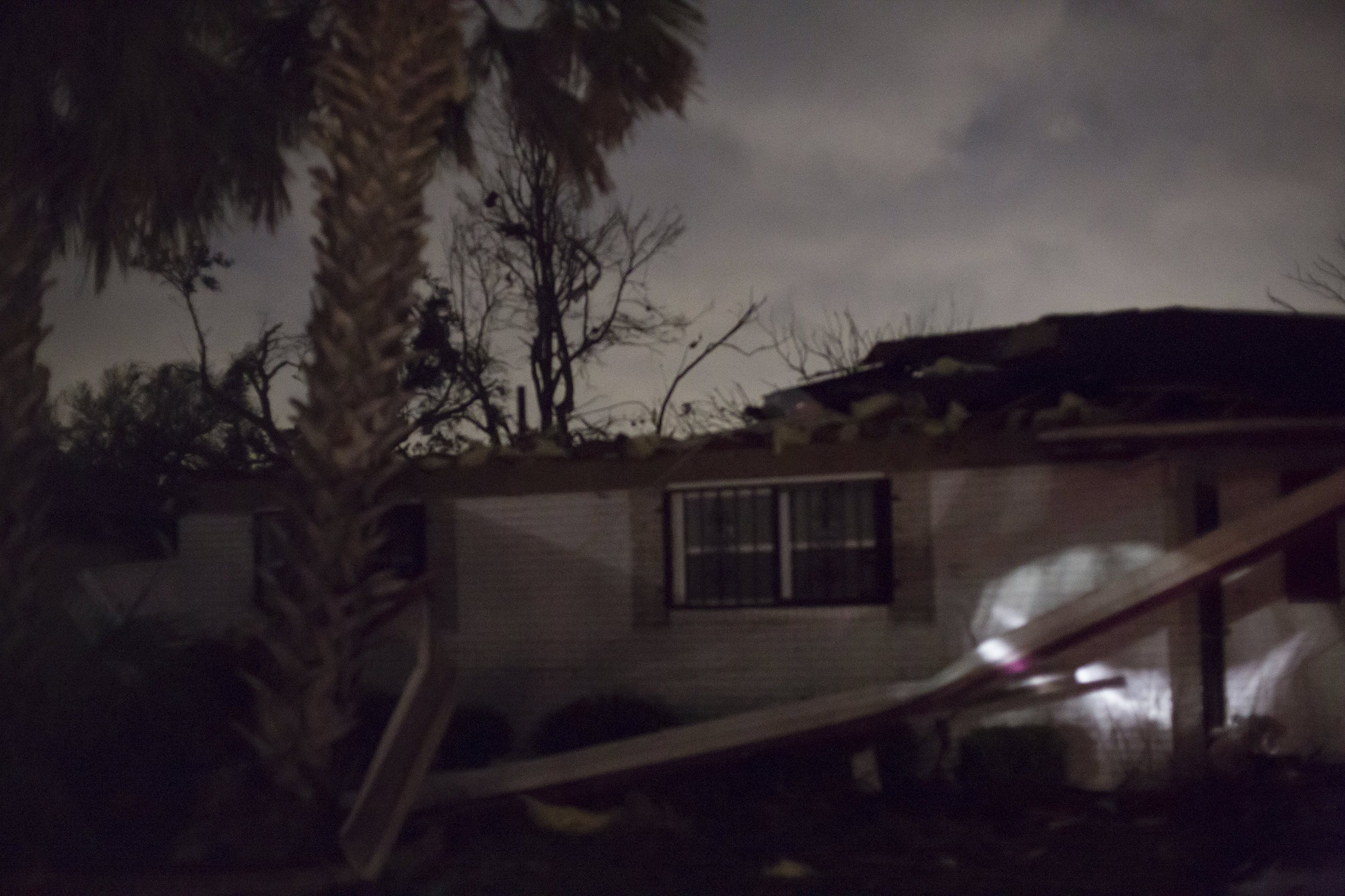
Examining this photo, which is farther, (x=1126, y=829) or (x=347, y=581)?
(x=1126, y=829)

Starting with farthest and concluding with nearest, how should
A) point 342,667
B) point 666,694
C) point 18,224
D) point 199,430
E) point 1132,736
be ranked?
point 199,430 → point 666,694 → point 1132,736 → point 18,224 → point 342,667

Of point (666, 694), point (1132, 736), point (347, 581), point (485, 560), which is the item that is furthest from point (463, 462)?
point (1132, 736)

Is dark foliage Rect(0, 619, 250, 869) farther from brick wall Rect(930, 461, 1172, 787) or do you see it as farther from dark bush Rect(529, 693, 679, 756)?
brick wall Rect(930, 461, 1172, 787)

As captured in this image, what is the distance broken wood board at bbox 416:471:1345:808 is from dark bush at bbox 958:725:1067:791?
1.68 metres

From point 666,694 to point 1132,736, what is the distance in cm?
382

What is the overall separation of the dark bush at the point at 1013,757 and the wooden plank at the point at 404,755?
13.8 feet

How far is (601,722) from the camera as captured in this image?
35.9 feet

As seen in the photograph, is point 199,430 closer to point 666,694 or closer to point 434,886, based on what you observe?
point 666,694

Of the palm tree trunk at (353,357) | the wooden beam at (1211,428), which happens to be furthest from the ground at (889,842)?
the wooden beam at (1211,428)

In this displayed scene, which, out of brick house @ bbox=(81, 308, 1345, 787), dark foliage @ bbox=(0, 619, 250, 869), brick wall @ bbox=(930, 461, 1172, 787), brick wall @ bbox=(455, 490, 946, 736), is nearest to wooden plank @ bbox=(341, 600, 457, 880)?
dark foliage @ bbox=(0, 619, 250, 869)

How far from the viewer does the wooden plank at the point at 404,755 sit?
690cm

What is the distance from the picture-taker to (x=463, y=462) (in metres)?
11.9

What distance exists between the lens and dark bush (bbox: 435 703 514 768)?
36.9ft

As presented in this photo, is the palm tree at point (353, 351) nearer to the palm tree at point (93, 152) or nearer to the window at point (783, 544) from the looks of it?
the palm tree at point (93, 152)
